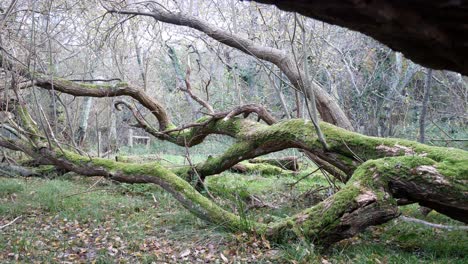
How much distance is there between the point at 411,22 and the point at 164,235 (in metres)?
4.95

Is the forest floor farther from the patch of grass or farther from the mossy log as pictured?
the mossy log

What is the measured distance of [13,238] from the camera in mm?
5203

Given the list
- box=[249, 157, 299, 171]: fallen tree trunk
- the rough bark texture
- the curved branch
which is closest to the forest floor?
the curved branch

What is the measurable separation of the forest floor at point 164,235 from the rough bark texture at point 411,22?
3349mm

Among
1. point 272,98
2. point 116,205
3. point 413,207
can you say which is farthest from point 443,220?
point 272,98

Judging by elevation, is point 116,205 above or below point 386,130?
below

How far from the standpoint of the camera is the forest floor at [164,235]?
4535mm

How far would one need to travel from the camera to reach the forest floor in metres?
4.54

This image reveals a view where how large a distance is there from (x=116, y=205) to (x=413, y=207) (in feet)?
17.2

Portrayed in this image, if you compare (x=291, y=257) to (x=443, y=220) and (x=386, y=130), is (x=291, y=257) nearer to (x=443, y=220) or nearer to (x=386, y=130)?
(x=443, y=220)

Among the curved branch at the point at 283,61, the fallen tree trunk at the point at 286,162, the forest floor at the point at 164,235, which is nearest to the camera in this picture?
the forest floor at the point at 164,235

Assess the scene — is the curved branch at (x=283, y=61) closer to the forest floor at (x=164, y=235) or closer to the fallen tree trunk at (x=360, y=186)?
the forest floor at (x=164, y=235)

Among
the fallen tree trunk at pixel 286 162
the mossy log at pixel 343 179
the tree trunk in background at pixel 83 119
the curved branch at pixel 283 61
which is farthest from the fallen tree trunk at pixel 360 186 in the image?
the tree trunk in background at pixel 83 119

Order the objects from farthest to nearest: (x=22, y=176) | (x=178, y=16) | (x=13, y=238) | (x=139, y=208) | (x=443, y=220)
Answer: (x=22, y=176)
(x=178, y=16)
(x=139, y=208)
(x=443, y=220)
(x=13, y=238)
